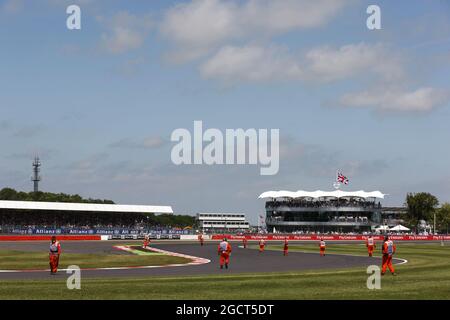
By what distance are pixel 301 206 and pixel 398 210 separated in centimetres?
4912

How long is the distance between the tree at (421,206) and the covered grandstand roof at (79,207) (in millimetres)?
59563

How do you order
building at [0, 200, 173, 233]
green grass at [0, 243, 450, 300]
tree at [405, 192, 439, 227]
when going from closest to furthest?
green grass at [0, 243, 450, 300], building at [0, 200, 173, 233], tree at [405, 192, 439, 227]

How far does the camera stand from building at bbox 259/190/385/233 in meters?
136

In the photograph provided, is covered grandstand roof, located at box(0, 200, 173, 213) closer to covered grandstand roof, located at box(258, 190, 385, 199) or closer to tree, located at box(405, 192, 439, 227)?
covered grandstand roof, located at box(258, 190, 385, 199)

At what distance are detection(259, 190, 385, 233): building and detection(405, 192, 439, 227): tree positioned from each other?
14.0 meters

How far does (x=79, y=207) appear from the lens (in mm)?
110250

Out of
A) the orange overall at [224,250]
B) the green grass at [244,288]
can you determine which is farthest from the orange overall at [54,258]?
the orange overall at [224,250]

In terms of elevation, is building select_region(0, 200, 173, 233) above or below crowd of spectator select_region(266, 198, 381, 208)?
below

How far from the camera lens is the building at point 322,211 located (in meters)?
136

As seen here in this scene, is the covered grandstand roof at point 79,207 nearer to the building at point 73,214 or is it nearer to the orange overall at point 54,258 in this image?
the building at point 73,214

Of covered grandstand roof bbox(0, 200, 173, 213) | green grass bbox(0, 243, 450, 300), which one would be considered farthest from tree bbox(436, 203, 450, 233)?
green grass bbox(0, 243, 450, 300)
